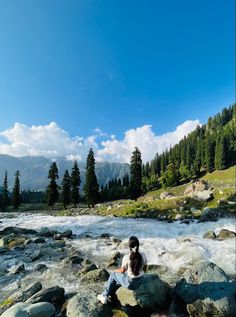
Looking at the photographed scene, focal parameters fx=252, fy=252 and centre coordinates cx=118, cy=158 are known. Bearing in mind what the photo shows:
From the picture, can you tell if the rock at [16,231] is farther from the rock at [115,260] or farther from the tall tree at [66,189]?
the tall tree at [66,189]

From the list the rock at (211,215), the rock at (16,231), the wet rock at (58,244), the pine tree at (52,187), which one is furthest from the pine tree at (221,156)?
the wet rock at (58,244)

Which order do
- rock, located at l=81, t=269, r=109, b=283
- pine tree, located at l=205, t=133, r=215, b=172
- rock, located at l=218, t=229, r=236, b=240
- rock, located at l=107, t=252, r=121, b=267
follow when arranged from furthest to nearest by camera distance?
1. pine tree, located at l=205, t=133, r=215, b=172
2. rock, located at l=218, t=229, r=236, b=240
3. rock, located at l=107, t=252, r=121, b=267
4. rock, located at l=81, t=269, r=109, b=283

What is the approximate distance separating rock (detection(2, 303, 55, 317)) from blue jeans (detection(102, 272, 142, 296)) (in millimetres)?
1755

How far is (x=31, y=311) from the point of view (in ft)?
23.5

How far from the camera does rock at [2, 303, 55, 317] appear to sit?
7.00 meters

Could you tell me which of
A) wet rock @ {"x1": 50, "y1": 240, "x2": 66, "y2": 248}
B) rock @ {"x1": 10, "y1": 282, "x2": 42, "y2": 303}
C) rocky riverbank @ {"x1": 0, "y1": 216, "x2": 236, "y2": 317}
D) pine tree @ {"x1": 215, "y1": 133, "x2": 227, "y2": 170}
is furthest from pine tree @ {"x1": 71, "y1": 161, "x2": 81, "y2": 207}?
rock @ {"x1": 10, "y1": 282, "x2": 42, "y2": 303}

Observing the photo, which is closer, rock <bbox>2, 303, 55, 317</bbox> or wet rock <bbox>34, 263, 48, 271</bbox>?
rock <bbox>2, 303, 55, 317</bbox>

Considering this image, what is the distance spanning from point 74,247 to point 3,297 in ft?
26.4

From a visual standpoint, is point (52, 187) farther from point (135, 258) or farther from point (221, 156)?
point (221, 156)

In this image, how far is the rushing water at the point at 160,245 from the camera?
13.1m

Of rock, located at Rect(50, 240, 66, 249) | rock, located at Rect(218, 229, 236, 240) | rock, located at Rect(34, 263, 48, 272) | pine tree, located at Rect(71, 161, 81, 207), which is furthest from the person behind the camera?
pine tree, located at Rect(71, 161, 81, 207)

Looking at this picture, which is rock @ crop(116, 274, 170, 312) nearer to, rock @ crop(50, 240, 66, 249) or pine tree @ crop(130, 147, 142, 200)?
rock @ crop(50, 240, 66, 249)

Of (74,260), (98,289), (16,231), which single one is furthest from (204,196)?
(98,289)

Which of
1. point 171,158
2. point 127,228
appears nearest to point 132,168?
point 127,228
